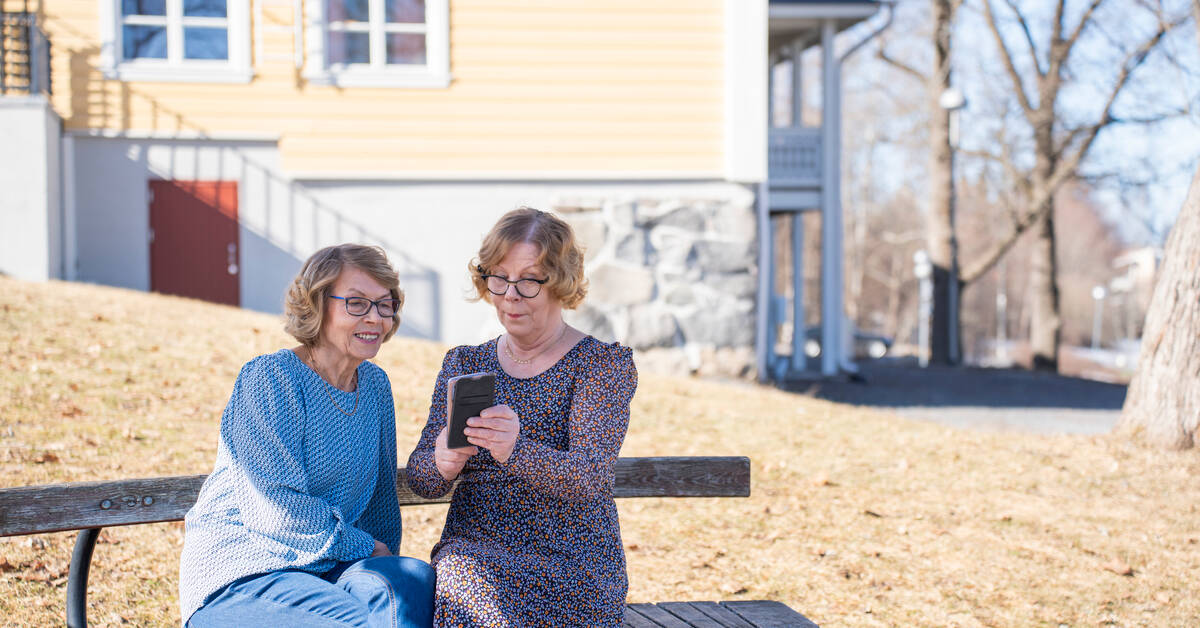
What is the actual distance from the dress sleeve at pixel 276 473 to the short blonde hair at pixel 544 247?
629 millimetres

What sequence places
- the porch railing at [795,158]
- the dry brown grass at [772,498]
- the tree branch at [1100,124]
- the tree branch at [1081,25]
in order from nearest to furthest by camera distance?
the dry brown grass at [772,498] < the porch railing at [795,158] < the tree branch at [1100,124] < the tree branch at [1081,25]

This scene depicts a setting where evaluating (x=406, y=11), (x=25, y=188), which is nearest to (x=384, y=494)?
(x=25, y=188)

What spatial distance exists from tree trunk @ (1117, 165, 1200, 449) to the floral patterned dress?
6.23 metres

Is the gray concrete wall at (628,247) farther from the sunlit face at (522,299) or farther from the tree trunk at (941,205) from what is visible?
the tree trunk at (941,205)

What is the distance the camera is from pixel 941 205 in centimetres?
2022

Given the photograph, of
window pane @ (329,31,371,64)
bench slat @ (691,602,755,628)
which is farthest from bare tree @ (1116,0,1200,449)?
window pane @ (329,31,371,64)

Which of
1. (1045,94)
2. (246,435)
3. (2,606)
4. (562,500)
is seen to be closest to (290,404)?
(246,435)

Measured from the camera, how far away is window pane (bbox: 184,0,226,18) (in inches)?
429

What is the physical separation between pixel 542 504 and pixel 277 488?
666 millimetres

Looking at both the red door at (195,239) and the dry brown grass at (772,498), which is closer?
the dry brown grass at (772,498)

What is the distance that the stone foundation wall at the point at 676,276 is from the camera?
10961 mm

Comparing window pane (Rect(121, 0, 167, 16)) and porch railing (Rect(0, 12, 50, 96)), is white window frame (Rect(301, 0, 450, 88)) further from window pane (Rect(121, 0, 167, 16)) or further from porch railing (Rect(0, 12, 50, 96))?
porch railing (Rect(0, 12, 50, 96))

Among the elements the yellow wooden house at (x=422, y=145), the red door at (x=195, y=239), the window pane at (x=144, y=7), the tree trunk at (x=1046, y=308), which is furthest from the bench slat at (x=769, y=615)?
the tree trunk at (x=1046, y=308)

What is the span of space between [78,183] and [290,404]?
9504 mm
